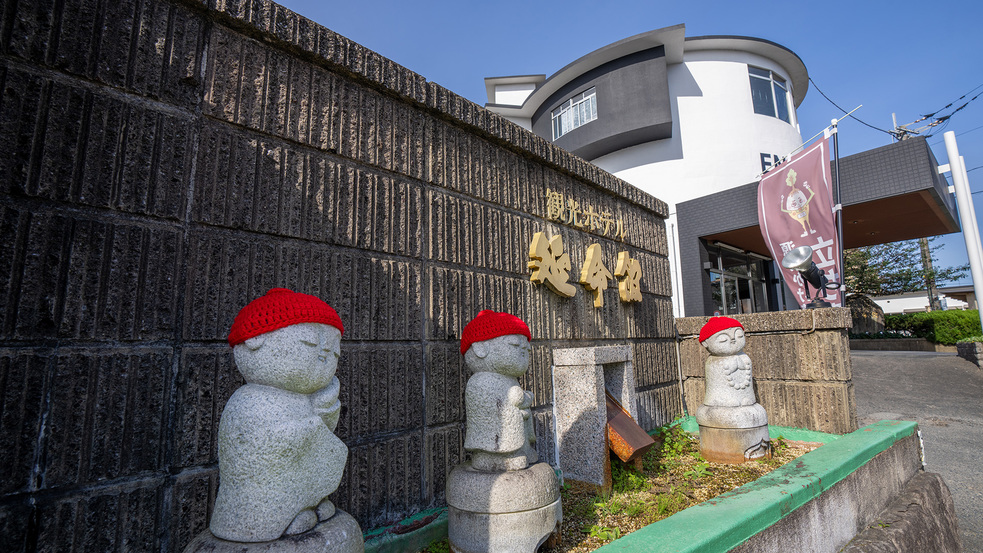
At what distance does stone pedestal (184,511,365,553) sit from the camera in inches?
77.2

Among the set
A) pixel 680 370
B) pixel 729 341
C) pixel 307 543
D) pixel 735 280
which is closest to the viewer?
pixel 307 543

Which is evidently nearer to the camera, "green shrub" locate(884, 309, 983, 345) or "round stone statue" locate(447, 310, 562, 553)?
"round stone statue" locate(447, 310, 562, 553)

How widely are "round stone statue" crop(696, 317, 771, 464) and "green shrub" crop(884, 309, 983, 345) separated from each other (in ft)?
59.4

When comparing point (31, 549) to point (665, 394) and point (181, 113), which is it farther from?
point (665, 394)

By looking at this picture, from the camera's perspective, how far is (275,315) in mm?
2188

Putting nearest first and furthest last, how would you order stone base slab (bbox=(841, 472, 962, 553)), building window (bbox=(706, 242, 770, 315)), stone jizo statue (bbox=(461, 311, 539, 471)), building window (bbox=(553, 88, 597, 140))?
stone jizo statue (bbox=(461, 311, 539, 471)) < stone base slab (bbox=(841, 472, 962, 553)) < building window (bbox=(706, 242, 770, 315)) < building window (bbox=(553, 88, 597, 140))

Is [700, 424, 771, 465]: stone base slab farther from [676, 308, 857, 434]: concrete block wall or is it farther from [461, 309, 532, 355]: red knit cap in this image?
[461, 309, 532, 355]: red knit cap

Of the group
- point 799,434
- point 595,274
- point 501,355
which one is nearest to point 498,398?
point 501,355

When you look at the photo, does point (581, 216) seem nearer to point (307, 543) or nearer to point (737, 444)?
point (737, 444)

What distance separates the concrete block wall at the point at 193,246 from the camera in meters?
2.25

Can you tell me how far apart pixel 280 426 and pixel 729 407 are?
16.9ft

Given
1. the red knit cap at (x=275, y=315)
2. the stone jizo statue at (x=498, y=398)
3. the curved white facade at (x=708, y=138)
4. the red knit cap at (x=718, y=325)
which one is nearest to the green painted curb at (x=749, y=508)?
the stone jizo statue at (x=498, y=398)

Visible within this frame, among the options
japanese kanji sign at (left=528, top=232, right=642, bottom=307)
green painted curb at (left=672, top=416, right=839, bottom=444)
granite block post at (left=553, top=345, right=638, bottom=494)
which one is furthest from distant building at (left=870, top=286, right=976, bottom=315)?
granite block post at (left=553, top=345, right=638, bottom=494)

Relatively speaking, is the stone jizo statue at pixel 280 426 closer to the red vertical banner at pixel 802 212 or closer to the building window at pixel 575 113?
the red vertical banner at pixel 802 212
